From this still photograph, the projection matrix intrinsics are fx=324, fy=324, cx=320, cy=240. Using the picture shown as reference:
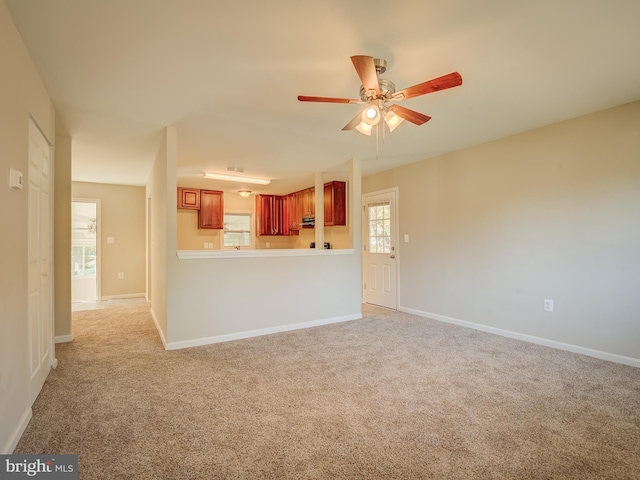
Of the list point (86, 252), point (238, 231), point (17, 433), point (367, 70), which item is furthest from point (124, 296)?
point (367, 70)

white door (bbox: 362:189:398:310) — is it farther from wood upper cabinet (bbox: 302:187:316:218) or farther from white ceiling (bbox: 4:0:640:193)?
white ceiling (bbox: 4:0:640:193)

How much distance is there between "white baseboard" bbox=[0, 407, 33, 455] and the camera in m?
1.64

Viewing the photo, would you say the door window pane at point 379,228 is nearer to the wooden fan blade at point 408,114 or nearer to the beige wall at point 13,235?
the wooden fan blade at point 408,114

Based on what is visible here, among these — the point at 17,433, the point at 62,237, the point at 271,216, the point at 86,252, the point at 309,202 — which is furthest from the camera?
the point at 271,216

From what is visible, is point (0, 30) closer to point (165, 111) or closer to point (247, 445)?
point (165, 111)

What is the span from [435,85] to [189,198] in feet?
19.8

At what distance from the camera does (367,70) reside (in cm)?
190

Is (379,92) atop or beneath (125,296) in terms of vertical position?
atop

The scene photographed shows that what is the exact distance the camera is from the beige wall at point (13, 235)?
65.4 inches

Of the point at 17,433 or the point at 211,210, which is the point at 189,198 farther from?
the point at 17,433

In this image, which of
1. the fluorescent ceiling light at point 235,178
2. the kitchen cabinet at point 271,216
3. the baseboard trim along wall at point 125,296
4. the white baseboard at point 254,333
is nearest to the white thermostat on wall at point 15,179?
the white baseboard at point 254,333

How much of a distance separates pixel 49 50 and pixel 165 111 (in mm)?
1012

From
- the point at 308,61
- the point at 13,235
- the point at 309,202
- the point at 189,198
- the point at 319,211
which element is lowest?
the point at 13,235

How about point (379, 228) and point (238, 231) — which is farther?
point (238, 231)
